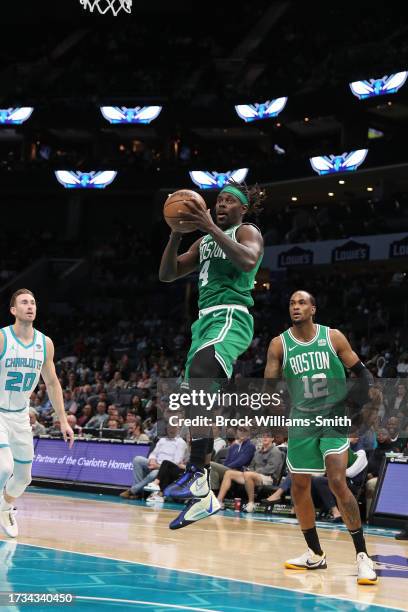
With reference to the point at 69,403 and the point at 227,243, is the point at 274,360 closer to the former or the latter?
the point at 227,243

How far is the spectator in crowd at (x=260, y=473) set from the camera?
13734mm

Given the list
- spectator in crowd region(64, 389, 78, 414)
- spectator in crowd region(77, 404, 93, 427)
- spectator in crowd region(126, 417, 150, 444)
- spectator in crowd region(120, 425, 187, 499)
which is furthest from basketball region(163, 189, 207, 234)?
spectator in crowd region(64, 389, 78, 414)

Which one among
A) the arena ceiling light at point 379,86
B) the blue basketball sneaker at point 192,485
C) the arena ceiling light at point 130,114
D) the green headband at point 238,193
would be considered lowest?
the blue basketball sneaker at point 192,485

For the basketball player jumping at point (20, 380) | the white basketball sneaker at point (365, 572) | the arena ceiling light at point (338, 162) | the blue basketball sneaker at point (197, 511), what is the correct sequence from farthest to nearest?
the arena ceiling light at point (338, 162) → the basketball player jumping at point (20, 380) → the white basketball sneaker at point (365, 572) → the blue basketball sneaker at point (197, 511)

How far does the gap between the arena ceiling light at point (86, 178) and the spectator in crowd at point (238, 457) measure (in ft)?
79.3

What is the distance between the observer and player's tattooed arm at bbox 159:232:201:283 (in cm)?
634

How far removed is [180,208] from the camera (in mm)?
5965

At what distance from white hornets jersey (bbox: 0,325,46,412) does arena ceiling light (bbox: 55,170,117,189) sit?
28.5 metres

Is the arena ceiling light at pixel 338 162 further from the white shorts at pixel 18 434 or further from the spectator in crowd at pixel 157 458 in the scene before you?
the white shorts at pixel 18 434

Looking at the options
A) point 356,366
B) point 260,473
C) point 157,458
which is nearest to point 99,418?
point 157,458

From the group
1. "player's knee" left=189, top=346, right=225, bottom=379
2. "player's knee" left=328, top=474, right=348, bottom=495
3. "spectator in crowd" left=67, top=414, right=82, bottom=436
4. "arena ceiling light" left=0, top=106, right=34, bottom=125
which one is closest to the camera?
"player's knee" left=189, top=346, right=225, bottom=379

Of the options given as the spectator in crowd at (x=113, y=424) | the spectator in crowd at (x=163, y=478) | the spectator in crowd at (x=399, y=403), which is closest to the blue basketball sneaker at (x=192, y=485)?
the spectator in crowd at (x=399, y=403)

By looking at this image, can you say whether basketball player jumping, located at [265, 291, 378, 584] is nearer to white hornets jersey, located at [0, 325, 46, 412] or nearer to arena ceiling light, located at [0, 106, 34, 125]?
white hornets jersey, located at [0, 325, 46, 412]

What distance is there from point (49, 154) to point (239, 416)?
3194cm
